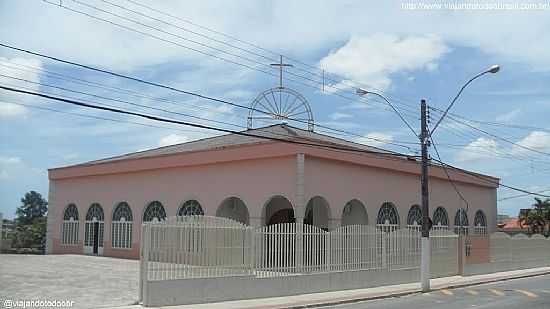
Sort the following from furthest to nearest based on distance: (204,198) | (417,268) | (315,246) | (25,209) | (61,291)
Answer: (25,209) < (204,198) < (417,268) < (315,246) < (61,291)

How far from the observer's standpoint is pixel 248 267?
1892cm

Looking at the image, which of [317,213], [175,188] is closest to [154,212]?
[175,188]

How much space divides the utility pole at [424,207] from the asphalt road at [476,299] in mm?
768

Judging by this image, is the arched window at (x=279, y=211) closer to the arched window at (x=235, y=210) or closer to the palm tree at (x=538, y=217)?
the arched window at (x=235, y=210)

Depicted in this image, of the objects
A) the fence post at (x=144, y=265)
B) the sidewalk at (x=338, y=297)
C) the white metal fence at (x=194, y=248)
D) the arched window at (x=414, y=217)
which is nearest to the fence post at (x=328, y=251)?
the sidewalk at (x=338, y=297)

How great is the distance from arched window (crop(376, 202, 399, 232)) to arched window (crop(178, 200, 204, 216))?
8.96m

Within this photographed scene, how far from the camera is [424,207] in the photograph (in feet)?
79.0

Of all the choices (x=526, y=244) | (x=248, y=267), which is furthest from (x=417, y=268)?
(x=526, y=244)

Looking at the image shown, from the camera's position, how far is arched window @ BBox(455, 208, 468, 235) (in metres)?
40.8

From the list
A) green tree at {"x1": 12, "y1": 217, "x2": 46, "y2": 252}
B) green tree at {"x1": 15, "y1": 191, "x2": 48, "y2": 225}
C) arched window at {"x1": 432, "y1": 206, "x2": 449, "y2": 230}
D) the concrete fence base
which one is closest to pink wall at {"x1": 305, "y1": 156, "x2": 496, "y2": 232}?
arched window at {"x1": 432, "y1": 206, "x2": 449, "y2": 230}

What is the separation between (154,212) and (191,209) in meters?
3.27

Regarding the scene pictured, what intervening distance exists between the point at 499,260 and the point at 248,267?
19206mm

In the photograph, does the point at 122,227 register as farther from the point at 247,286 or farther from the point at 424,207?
the point at 247,286

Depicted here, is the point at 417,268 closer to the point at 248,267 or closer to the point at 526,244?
the point at 248,267
